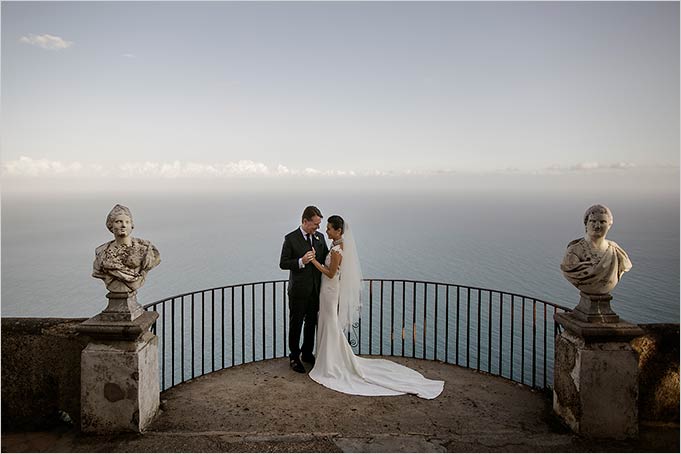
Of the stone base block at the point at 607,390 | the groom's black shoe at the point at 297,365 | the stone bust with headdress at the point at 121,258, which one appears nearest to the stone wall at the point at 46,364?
the stone base block at the point at 607,390

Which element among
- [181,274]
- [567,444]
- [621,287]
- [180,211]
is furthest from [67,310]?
[180,211]

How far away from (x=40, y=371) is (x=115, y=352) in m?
0.89

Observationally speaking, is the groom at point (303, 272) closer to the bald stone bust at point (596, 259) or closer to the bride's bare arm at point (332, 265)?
the bride's bare arm at point (332, 265)

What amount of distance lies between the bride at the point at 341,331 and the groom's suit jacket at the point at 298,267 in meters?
0.14

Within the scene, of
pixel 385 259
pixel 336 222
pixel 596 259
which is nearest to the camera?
pixel 596 259

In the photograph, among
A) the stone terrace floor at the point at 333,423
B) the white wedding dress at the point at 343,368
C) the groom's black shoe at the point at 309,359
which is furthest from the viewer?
the groom's black shoe at the point at 309,359

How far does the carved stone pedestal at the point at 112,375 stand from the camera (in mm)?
3906

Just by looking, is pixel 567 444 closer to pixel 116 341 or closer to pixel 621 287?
pixel 116 341

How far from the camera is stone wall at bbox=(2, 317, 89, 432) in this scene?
13.5ft

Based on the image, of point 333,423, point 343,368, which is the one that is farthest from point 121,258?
point 343,368

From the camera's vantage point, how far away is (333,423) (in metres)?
4.27

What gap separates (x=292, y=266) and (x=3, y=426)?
3151 mm

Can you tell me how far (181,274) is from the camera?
63.0 metres

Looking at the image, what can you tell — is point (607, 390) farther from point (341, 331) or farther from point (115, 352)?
point (115, 352)
